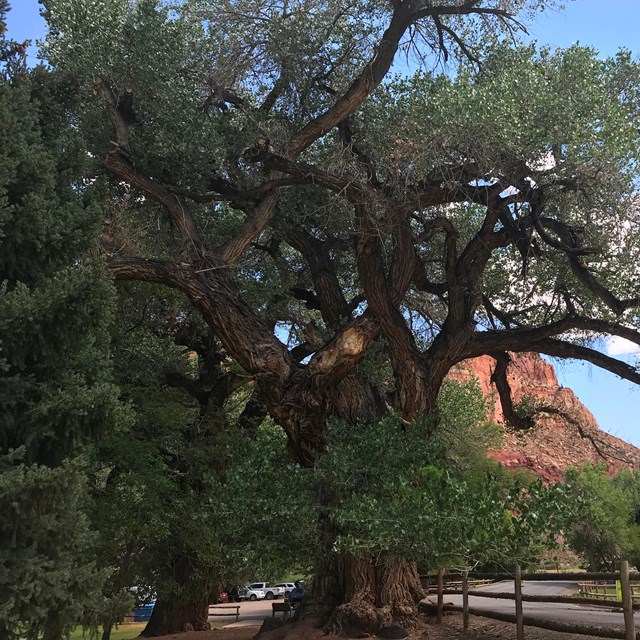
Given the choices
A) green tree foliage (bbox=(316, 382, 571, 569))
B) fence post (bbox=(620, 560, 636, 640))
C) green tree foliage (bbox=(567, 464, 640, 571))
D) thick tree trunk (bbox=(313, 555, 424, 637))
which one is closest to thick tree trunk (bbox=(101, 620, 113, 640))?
green tree foliage (bbox=(316, 382, 571, 569))

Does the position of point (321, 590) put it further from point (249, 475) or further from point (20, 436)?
point (20, 436)

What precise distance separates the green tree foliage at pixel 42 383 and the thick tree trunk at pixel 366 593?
5.61 meters

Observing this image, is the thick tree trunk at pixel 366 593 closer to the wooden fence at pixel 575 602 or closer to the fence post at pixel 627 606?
the wooden fence at pixel 575 602

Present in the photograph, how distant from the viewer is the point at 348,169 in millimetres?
12523

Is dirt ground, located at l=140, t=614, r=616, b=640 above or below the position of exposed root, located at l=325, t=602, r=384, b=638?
below

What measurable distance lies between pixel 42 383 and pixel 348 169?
6.75 meters

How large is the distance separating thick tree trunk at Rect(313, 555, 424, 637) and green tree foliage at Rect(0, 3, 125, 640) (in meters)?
5.61

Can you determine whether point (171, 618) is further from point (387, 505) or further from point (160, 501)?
point (387, 505)

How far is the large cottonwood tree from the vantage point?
11766mm

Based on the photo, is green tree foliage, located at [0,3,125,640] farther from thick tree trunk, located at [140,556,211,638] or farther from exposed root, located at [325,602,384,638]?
thick tree trunk, located at [140,556,211,638]

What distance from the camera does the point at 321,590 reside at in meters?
13.3

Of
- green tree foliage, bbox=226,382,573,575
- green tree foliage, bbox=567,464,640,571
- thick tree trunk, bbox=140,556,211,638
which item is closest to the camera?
green tree foliage, bbox=226,382,573,575

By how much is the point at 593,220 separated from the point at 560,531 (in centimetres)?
703

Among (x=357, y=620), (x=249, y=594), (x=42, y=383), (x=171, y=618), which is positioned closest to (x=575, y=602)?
(x=357, y=620)
